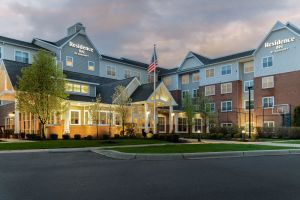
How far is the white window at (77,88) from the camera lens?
37.3 m

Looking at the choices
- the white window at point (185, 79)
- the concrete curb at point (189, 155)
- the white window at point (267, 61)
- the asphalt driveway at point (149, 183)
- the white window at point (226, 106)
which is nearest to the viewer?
the asphalt driveway at point (149, 183)

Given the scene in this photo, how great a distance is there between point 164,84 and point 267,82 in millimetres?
15268

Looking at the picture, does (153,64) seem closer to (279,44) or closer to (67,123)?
(67,123)

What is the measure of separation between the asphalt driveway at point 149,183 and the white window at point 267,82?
1417 inches

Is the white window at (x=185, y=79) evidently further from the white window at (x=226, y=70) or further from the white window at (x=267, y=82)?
the white window at (x=267, y=82)

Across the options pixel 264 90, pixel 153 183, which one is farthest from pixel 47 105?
pixel 264 90

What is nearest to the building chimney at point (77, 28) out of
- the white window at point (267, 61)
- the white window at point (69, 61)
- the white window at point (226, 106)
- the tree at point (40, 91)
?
the white window at point (69, 61)

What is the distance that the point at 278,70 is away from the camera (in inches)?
1756

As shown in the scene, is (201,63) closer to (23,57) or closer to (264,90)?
(264,90)

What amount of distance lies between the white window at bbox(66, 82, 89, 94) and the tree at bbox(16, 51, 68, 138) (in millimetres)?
7054

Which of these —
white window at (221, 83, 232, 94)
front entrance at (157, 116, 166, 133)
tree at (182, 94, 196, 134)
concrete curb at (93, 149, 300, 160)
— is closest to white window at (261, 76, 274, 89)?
white window at (221, 83, 232, 94)

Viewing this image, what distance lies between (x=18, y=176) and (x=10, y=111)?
3238 cm

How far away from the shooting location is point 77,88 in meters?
38.2

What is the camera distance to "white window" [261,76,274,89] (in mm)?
45375
